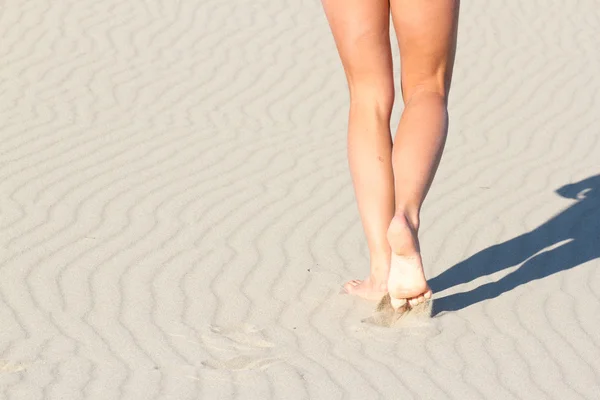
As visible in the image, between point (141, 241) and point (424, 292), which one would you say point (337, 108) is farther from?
point (424, 292)

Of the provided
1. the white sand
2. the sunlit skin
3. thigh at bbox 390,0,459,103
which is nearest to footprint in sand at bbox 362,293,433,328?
the white sand

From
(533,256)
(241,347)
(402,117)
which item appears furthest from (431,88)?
(533,256)

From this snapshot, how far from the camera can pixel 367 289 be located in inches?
174

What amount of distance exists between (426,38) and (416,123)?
0.29m

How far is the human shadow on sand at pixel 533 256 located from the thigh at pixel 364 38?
92 centimetres

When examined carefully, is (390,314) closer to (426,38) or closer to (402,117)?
(402,117)

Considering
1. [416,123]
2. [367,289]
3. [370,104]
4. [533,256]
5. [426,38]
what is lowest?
[367,289]

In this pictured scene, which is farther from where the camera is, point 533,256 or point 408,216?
point 533,256

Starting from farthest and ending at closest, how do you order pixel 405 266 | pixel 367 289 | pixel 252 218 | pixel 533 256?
pixel 252 218, pixel 533 256, pixel 367 289, pixel 405 266

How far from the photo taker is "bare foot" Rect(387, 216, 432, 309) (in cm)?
386

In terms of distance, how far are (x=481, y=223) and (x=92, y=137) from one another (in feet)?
7.97

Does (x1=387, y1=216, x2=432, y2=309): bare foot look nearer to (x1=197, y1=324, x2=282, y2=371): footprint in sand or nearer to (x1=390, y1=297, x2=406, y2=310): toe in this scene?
(x1=390, y1=297, x2=406, y2=310): toe

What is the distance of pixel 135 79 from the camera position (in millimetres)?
8383

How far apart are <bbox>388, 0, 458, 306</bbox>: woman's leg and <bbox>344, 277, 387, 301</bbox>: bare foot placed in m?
0.33
